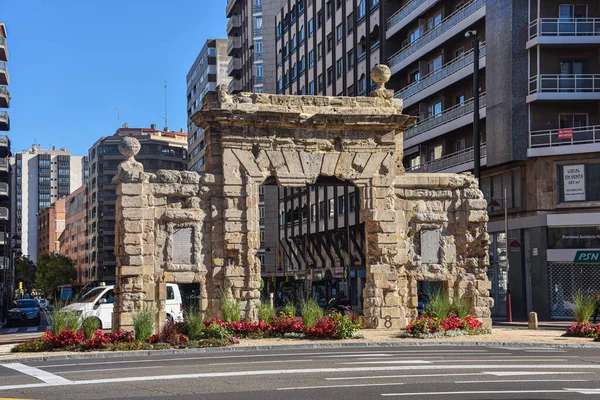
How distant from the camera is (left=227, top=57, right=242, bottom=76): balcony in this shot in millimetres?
100500

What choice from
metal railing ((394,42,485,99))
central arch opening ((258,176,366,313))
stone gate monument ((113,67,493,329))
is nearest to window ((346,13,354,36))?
metal railing ((394,42,485,99))

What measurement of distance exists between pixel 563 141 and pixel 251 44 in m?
59.0

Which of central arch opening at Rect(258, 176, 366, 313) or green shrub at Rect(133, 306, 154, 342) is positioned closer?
green shrub at Rect(133, 306, 154, 342)

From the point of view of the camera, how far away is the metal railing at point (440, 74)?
46.2 m

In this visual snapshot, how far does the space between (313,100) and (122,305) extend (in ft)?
27.1

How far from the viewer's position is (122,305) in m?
25.8

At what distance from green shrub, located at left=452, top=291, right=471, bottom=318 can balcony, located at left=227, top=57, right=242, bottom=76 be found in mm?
74357

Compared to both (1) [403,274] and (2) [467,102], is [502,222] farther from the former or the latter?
(1) [403,274]

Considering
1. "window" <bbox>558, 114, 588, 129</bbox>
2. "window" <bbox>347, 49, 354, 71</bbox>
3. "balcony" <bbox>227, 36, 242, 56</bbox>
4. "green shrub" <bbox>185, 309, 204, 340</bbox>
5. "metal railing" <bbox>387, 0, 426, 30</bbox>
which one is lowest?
"green shrub" <bbox>185, 309, 204, 340</bbox>

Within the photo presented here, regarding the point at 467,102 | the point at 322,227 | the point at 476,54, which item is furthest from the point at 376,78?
the point at 322,227

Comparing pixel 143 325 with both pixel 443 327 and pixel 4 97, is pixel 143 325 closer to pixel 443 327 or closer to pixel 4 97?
pixel 443 327

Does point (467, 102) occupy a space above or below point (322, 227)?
above

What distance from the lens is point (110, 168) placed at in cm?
13675

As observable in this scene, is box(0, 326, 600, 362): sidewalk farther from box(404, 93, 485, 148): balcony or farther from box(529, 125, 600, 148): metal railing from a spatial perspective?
box(404, 93, 485, 148): balcony
